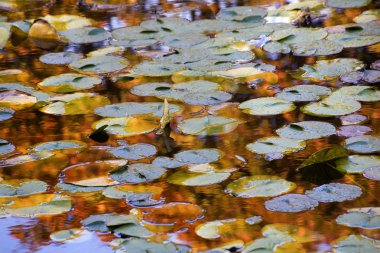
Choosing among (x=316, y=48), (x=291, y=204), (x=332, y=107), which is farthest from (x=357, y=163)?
(x=316, y=48)

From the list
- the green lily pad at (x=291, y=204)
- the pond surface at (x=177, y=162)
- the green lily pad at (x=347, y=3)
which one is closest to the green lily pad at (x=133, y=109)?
the pond surface at (x=177, y=162)

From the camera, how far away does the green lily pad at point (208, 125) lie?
252 centimetres

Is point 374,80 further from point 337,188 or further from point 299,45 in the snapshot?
point 337,188

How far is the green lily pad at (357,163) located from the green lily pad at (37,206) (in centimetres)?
69

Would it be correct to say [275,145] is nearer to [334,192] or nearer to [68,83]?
[334,192]

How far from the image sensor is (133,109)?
8.83 feet

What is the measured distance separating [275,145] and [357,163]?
0.24m

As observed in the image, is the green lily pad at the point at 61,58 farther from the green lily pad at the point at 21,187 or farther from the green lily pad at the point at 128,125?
the green lily pad at the point at 21,187

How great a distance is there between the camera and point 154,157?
2377 millimetres

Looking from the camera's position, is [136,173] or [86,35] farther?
[86,35]

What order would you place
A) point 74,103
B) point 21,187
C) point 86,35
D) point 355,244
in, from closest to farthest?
point 355,244, point 21,187, point 74,103, point 86,35

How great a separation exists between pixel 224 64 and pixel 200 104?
1.22 ft

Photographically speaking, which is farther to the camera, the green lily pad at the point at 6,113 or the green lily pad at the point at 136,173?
the green lily pad at the point at 6,113

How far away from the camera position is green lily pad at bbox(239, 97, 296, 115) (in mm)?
2637
